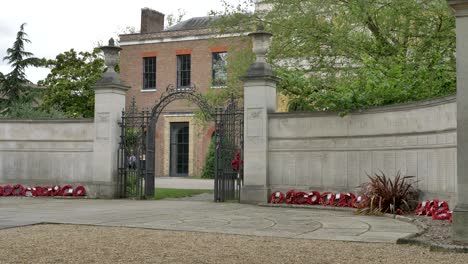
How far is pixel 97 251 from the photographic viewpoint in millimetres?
6641

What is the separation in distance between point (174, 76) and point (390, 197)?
22.4 meters

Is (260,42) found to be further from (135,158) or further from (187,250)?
(187,250)

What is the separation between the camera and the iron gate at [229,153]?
47.5 feet

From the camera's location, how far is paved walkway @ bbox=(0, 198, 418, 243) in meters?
8.26

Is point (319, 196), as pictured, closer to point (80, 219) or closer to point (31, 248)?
point (80, 219)

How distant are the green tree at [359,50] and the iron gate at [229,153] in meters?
1.78

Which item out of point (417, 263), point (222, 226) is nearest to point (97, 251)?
point (222, 226)

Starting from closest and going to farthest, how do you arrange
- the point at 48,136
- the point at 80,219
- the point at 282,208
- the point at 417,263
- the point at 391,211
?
the point at 417,263 < the point at 80,219 < the point at 391,211 < the point at 282,208 < the point at 48,136

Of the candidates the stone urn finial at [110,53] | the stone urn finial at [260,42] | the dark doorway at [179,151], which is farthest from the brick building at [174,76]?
the stone urn finial at [260,42]

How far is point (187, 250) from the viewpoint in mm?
6742

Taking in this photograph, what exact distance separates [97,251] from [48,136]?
10065mm

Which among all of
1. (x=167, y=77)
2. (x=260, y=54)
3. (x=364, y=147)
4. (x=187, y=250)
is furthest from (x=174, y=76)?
(x=187, y=250)

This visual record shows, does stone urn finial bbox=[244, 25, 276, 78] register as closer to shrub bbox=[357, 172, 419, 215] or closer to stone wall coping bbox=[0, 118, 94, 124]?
shrub bbox=[357, 172, 419, 215]

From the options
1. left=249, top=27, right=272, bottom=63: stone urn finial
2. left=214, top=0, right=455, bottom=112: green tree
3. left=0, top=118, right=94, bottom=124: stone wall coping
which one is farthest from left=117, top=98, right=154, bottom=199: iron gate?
left=214, top=0, right=455, bottom=112: green tree
